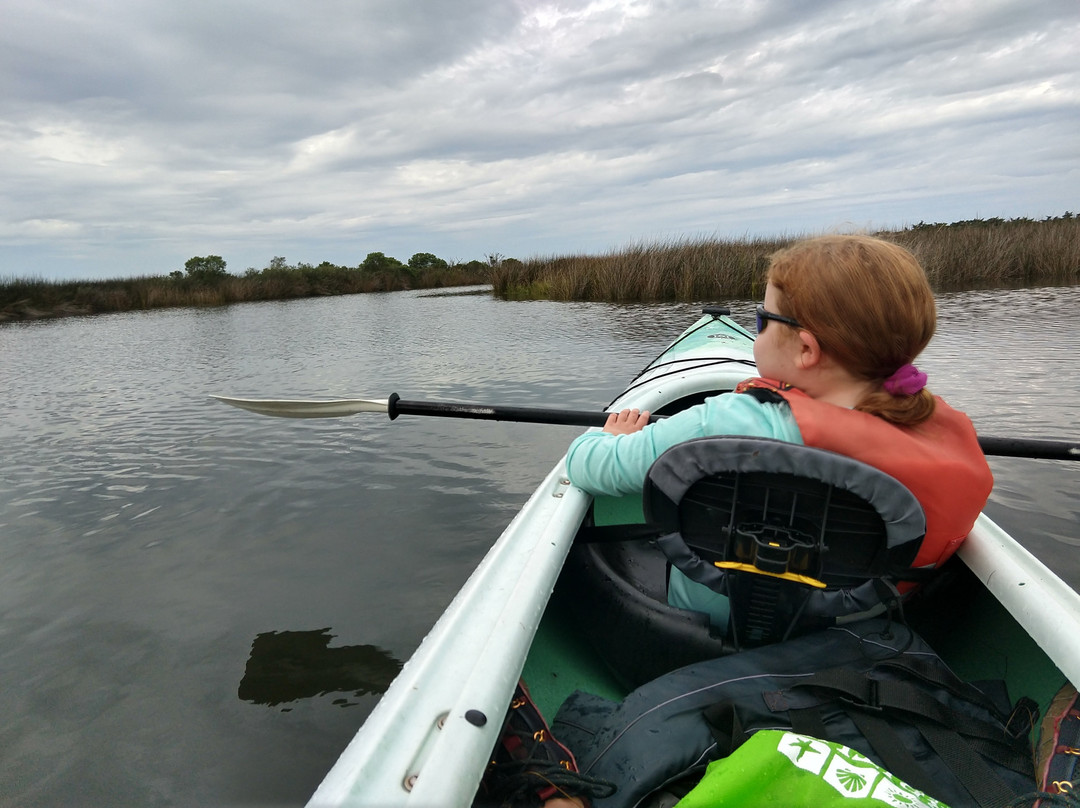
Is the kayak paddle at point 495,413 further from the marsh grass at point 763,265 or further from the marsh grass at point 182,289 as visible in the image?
the marsh grass at point 182,289

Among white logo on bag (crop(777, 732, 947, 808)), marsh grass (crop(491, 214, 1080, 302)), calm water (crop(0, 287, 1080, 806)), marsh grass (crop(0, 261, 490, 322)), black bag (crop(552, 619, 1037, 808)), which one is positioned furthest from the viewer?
marsh grass (crop(0, 261, 490, 322))

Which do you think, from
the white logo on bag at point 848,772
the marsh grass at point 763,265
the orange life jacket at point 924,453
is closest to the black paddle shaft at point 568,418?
the orange life jacket at point 924,453

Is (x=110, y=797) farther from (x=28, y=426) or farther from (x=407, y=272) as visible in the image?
(x=407, y=272)

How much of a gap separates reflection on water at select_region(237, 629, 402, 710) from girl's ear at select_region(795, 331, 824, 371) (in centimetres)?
200

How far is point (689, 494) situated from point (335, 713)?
5.69 feet

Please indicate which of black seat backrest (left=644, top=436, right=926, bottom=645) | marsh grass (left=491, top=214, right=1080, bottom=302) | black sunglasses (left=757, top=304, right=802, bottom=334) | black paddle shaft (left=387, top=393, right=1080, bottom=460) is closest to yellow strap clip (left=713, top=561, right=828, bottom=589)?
black seat backrest (left=644, top=436, right=926, bottom=645)

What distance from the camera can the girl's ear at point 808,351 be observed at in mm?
1258

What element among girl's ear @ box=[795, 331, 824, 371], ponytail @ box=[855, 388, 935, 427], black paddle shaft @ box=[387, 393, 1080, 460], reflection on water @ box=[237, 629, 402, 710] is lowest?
reflection on water @ box=[237, 629, 402, 710]

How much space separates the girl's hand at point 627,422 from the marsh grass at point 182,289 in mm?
24030

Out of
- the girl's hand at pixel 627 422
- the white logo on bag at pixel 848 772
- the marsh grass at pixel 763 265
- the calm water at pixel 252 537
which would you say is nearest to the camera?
the white logo on bag at pixel 848 772

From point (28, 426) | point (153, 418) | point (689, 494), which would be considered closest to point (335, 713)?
point (689, 494)

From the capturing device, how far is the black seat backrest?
115 cm

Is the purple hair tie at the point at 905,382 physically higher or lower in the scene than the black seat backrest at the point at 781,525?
higher

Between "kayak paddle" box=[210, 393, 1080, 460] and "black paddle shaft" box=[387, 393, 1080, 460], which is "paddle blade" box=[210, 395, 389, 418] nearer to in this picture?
"kayak paddle" box=[210, 393, 1080, 460]
